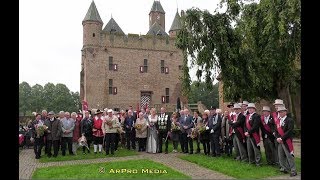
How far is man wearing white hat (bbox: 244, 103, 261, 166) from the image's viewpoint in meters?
11.6

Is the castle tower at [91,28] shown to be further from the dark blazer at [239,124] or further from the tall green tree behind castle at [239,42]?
the dark blazer at [239,124]

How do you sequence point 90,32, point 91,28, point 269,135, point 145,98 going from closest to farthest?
point 269,135 → point 90,32 → point 91,28 → point 145,98

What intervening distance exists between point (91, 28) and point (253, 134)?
35.1 meters

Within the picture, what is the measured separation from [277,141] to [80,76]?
Result: 40.0 metres

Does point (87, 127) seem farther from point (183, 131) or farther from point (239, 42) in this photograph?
point (239, 42)

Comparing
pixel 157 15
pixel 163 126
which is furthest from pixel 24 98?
pixel 163 126

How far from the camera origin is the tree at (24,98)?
83887 millimetres

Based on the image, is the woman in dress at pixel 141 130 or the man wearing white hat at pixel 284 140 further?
the woman in dress at pixel 141 130

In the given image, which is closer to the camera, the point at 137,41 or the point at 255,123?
the point at 255,123

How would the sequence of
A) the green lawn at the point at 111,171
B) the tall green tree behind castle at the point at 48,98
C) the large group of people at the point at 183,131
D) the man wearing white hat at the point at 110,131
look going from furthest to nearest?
the tall green tree behind castle at the point at 48,98
the man wearing white hat at the point at 110,131
the large group of people at the point at 183,131
the green lawn at the point at 111,171

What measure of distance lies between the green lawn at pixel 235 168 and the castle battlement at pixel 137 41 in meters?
32.7

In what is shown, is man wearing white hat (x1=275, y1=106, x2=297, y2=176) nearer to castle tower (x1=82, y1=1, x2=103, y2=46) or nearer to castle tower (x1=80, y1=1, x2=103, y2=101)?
castle tower (x1=80, y1=1, x2=103, y2=101)

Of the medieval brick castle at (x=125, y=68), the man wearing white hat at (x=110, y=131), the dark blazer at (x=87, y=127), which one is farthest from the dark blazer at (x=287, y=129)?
the medieval brick castle at (x=125, y=68)

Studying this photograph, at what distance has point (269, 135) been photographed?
11555 mm
